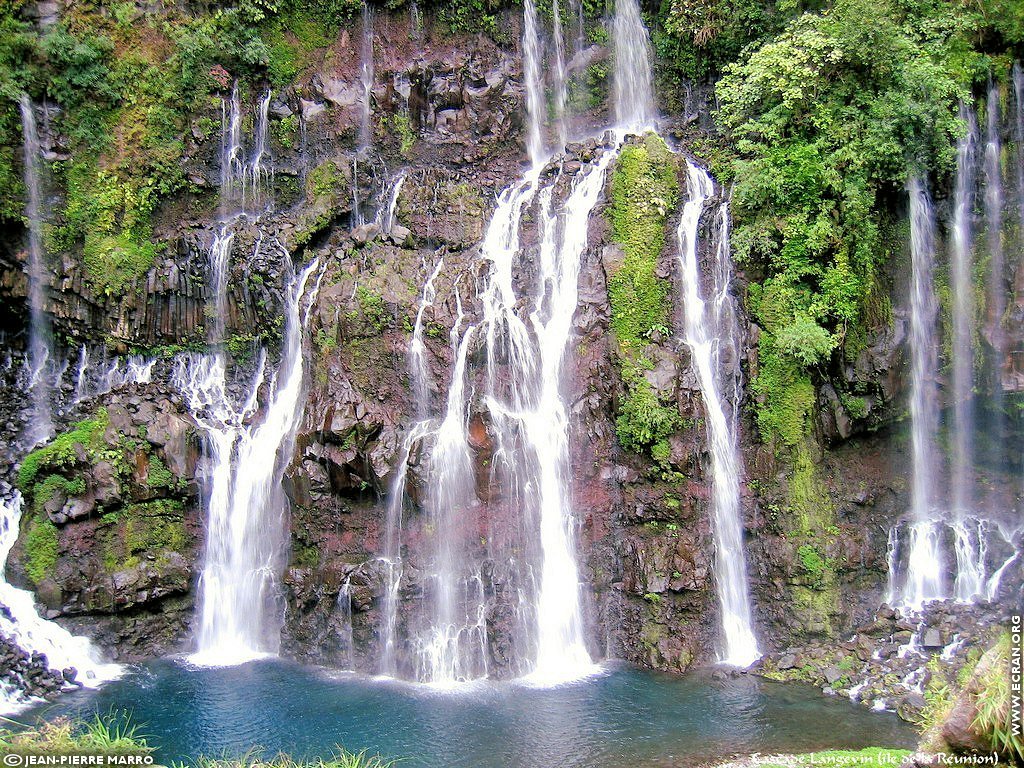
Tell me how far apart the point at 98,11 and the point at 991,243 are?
2262 cm

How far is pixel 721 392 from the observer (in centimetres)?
1584

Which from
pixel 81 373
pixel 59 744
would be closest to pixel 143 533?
pixel 81 373

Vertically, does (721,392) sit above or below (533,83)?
below

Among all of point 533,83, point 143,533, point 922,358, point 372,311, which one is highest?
point 533,83

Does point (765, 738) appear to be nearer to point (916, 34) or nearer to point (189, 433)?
point (189, 433)

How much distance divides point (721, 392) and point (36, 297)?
1651 centimetres

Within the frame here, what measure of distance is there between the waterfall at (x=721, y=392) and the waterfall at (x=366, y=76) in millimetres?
9266

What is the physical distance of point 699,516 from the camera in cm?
1516

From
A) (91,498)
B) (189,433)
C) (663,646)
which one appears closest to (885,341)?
(663,646)

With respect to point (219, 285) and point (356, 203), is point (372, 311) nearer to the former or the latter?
point (356, 203)

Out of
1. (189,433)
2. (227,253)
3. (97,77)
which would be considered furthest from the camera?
(97,77)

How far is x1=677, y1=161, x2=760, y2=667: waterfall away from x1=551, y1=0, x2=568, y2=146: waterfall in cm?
584

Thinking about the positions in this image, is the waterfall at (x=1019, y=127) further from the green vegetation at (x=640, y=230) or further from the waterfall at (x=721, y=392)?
the green vegetation at (x=640, y=230)

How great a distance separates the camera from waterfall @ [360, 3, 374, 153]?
2147 centimetres
